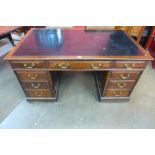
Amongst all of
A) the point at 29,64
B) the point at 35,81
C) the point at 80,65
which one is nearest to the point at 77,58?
the point at 80,65

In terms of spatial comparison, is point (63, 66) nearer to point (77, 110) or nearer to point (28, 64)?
point (28, 64)

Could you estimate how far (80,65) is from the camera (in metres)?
1.16

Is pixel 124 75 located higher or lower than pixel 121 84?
higher

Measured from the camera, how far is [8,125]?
4.45 feet

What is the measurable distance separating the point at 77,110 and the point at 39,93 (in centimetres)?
52

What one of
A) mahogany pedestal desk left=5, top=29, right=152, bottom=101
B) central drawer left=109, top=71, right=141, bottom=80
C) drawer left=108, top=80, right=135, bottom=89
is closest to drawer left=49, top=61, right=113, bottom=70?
mahogany pedestal desk left=5, top=29, right=152, bottom=101

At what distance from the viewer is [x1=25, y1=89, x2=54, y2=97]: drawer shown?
56.8 inches

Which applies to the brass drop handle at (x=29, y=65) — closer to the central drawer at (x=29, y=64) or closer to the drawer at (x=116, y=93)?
the central drawer at (x=29, y=64)

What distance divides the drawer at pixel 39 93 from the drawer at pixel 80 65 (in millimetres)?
414

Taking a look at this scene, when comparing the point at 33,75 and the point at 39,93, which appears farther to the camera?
the point at 39,93

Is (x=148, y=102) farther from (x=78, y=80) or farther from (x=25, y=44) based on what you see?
(x=25, y=44)

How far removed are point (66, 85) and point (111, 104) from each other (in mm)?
723

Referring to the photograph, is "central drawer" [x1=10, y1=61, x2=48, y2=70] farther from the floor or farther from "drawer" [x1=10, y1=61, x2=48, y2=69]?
the floor

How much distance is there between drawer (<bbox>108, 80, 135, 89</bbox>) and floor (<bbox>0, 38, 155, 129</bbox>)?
30 cm
